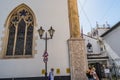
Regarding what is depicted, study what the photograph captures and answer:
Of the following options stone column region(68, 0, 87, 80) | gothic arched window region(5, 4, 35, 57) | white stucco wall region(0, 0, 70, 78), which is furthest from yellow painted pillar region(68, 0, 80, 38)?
gothic arched window region(5, 4, 35, 57)

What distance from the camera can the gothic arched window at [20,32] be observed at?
738 cm

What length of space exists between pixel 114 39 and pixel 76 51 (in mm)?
11362

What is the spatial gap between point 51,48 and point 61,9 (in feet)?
8.26

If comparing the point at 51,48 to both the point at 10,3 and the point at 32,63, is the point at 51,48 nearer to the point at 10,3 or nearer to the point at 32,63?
the point at 32,63

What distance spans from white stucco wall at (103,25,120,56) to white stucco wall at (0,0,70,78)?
10197mm

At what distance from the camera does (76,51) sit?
7250mm

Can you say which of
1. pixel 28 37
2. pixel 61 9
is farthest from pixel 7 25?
pixel 61 9

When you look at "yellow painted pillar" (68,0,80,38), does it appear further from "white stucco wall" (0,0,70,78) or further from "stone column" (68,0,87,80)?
"white stucco wall" (0,0,70,78)

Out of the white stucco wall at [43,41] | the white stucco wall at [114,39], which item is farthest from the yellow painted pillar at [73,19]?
the white stucco wall at [114,39]

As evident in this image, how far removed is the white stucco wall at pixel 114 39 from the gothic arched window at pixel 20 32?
11.6 meters

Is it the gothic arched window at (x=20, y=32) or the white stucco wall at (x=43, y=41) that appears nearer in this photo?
the white stucco wall at (x=43, y=41)

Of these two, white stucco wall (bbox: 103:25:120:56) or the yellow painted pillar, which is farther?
white stucco wall (bbox: 103:25:120:56)

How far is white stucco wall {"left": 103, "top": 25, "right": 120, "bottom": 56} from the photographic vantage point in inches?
623

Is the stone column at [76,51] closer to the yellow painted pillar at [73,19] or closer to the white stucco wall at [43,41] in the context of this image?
the yellow painted pillar at [73,19]
